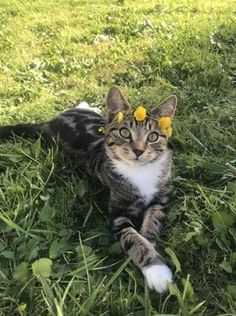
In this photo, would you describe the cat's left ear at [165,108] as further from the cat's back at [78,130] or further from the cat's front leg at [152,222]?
the cat's front leg at [152,222]

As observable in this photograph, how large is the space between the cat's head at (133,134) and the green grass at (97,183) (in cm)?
36

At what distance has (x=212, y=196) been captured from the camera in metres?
3.36

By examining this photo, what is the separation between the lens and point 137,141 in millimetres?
3250

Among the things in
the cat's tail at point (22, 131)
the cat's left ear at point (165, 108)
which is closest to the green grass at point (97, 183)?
the cat's tail at point (22, 131)

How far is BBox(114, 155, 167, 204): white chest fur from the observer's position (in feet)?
11.0

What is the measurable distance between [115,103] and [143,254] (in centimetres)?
96

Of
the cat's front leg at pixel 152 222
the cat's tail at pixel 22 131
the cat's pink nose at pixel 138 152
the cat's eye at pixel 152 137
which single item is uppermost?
the cat's eye at pixel 152 137

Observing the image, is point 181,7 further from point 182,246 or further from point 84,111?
point 182,246

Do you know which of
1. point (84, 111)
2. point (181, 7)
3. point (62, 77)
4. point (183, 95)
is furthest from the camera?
point (181, 7)

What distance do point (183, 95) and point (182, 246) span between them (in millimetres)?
1917

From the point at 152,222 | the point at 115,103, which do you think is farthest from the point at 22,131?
the point at 152,222

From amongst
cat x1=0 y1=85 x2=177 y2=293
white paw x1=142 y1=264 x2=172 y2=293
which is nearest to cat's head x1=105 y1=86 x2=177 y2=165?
cat x1=0 y1=85 x2=177 y2=293

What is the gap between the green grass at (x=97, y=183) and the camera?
285cm

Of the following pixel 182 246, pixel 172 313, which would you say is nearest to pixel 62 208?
pixel 182 246
